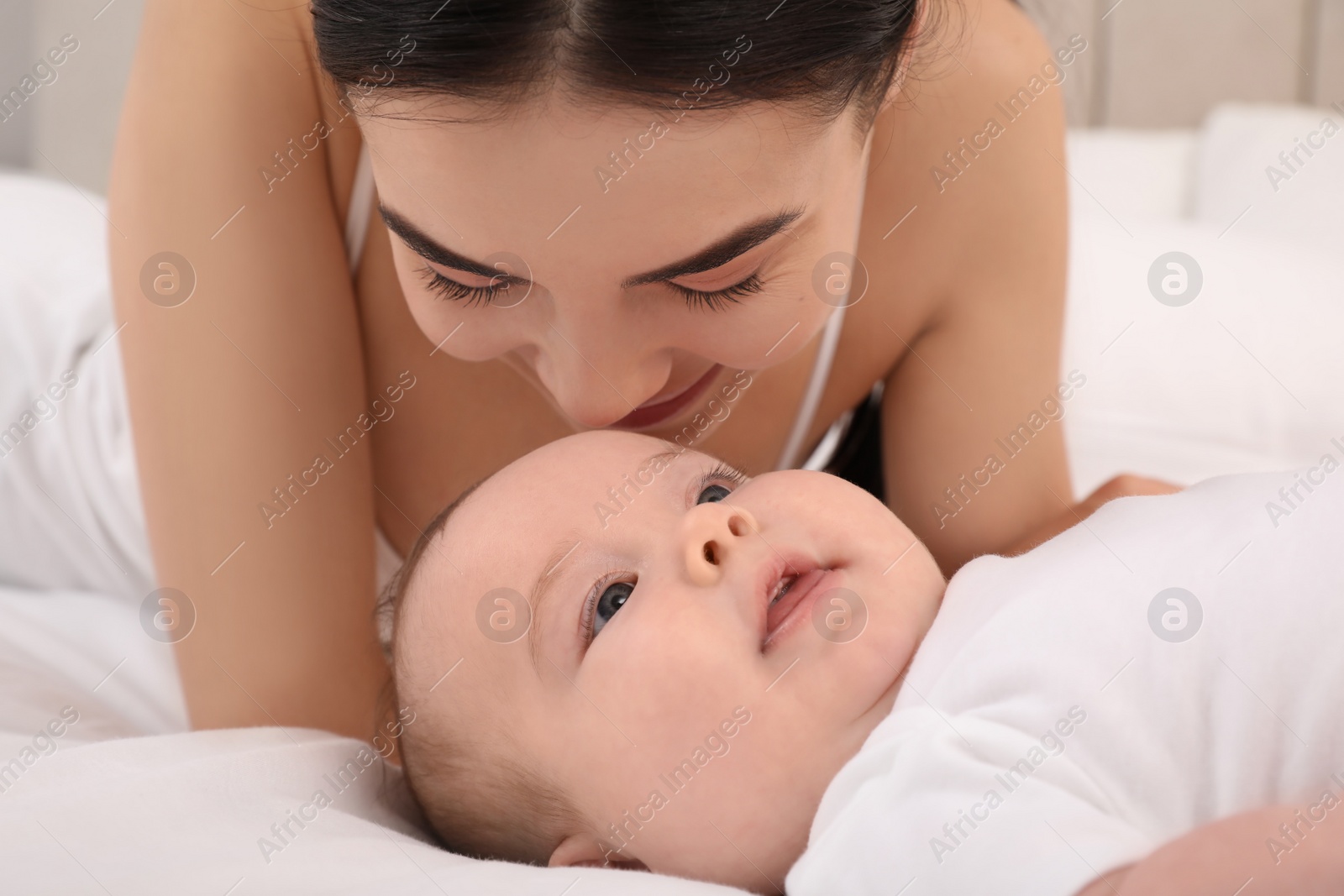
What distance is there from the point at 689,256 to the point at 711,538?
22 cm

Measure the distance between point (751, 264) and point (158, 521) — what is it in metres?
0.64

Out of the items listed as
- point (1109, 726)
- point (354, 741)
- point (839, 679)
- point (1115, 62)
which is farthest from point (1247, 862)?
point (1115, 62)

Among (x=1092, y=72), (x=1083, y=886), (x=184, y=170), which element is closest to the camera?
(x=1083, y=886)

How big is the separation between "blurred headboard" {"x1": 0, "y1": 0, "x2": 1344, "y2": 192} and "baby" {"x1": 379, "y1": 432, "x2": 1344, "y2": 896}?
1.79 metres

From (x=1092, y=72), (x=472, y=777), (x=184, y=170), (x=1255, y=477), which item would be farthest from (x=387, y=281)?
(x=1092, y=72)

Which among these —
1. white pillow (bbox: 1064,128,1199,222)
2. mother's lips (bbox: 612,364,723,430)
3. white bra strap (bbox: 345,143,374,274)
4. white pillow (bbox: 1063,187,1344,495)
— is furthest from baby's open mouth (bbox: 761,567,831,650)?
white pillow (bbox: 1064,128,1199,222)

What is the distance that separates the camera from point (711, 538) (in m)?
0.78

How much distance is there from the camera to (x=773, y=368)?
1178 millimetres

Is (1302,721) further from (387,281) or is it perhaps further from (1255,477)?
(387,281)

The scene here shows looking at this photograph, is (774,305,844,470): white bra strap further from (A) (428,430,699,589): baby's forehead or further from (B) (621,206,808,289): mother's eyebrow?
(B) (621,206,808,289): mother's eyebrow

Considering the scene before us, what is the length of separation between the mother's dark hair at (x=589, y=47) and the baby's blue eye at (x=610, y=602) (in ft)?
1.22

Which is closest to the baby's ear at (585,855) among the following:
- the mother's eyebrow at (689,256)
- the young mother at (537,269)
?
the young mother at (537,269)

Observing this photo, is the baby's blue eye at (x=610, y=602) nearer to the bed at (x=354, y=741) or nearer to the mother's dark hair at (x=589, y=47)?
the bed at (x=354, y=741)

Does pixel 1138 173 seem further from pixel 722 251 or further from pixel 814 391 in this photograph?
pixel 722 251
